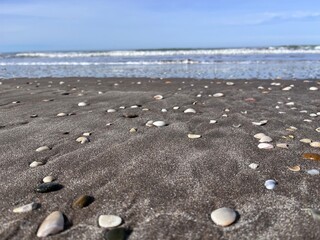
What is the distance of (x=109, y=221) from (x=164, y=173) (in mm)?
820

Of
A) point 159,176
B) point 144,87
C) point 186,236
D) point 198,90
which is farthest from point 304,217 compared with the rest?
point 144,87

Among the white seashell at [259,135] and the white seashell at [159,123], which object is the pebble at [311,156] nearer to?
the white seashell at [259,135]

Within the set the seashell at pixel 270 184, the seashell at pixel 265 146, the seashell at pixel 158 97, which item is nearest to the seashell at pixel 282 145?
the seashell at pixel 265 146

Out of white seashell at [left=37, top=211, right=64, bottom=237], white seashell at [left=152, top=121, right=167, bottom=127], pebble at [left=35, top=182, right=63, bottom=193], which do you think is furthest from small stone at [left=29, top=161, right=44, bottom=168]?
white seashell at [left=152, top=121, right=167, bottom=127]

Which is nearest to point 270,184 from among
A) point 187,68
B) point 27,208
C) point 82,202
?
point 82,202

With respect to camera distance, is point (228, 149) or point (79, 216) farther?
point (228, 149)

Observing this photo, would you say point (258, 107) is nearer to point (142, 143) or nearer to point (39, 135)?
point (142, 143)

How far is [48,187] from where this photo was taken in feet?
8.09

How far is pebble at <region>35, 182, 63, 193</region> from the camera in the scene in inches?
96.3

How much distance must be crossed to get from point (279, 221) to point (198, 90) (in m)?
5.85

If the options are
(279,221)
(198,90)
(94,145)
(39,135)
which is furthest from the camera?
(198,90)

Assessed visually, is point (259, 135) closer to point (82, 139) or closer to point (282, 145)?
point (282, 145)

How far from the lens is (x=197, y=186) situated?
2.49 m

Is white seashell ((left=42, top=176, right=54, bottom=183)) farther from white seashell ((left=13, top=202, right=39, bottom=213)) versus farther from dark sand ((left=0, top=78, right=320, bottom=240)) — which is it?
white seashell ((left=13, top=202, right=39, bottom=213))
